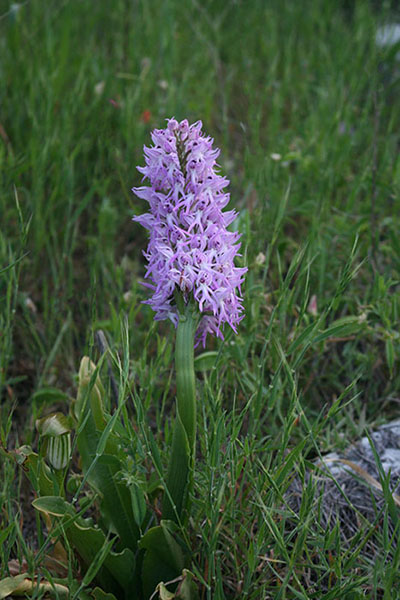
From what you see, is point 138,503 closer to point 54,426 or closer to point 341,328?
point 54,426

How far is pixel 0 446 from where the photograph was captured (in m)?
1.30

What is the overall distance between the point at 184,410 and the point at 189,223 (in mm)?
377

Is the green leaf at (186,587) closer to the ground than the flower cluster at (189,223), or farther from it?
closer to the ground

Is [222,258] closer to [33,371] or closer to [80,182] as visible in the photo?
[33,371]

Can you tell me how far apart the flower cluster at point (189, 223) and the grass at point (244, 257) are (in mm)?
186

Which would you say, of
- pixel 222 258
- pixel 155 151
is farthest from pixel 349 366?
pixel 155 151

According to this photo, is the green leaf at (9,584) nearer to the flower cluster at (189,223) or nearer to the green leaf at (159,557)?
the green leaf at (159,557)

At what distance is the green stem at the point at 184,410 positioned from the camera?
121 cm

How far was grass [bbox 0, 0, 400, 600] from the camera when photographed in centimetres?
132

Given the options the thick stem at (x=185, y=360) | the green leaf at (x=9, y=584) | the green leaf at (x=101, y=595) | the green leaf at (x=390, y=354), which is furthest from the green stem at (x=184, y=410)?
the green leaf at (x=390, y=354)

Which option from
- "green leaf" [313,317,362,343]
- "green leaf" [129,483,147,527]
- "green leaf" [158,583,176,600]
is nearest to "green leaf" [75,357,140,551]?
"green leaf" [129,483,147,527]

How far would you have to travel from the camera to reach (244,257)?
1.51 meters

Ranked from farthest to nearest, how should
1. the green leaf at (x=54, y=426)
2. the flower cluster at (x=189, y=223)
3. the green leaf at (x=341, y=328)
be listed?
the green leaf at (x=341, y=328)
the green leaf at (x=54, y=426)
the flower cluster at (x=189, y=223)

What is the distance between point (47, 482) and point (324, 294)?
1.27 meters
